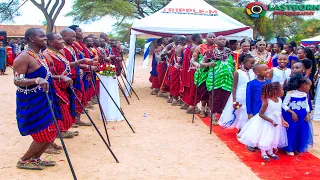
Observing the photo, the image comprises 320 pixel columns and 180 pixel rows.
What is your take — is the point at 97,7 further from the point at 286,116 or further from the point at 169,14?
the point at 286,116

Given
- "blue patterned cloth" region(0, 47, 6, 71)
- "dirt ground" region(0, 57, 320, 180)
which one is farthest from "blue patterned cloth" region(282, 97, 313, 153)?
"blue patterned cloth" region(0, 47, 6, 71)

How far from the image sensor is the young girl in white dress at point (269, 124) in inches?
195

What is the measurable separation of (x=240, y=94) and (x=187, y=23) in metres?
5.07

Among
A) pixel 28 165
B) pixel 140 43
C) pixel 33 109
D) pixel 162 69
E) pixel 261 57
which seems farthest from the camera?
pixel 140 43

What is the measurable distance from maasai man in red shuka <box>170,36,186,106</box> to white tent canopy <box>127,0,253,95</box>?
3.68ft

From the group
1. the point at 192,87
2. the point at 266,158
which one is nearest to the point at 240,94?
the point at 266,158

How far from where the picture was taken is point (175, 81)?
30.9ft

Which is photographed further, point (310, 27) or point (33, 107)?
point (310, 27)

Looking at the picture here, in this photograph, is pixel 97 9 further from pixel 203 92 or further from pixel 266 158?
pixel 266 158

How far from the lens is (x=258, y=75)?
5492 mm

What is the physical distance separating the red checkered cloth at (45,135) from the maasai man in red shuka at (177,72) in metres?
5.14

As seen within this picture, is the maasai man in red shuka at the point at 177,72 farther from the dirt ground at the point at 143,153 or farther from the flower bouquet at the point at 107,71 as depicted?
the flower bouquet at the point at 107,71

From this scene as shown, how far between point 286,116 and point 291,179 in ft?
3.91

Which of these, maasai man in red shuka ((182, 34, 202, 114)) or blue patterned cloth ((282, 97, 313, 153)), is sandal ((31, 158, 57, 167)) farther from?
maasai man in red shuka ((182, 34, 202, 114))
